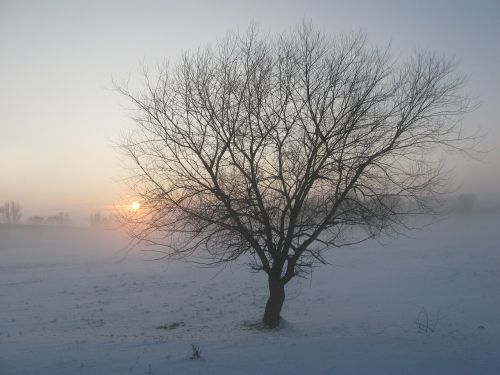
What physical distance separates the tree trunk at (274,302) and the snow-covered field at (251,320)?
2.02ft

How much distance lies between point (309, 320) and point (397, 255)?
30.5 m

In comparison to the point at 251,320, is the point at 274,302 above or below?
above

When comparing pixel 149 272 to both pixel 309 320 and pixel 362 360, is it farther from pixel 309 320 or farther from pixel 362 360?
pixel 362 360

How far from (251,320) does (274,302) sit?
267cm

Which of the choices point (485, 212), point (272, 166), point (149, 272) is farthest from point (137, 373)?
point (485, 212)

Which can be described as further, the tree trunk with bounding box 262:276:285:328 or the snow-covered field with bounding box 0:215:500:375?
the tree trunk with bounding box 262:276:285:328

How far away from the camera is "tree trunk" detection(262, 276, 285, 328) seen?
13.2 meters

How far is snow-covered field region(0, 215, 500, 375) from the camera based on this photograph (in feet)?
29.9

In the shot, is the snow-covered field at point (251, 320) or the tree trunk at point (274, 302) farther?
the tree trunk at point (274, 302)

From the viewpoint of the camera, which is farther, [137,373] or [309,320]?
[309,320]

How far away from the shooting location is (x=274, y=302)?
43.4 feet

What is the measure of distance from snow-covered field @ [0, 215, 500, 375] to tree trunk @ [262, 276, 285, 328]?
0.61 meters

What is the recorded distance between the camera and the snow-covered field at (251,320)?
359 inches

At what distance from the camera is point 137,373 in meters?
8.49
